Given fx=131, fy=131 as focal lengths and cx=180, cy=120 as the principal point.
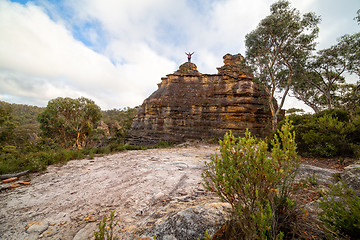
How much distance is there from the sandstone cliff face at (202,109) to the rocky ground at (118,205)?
12.9 m

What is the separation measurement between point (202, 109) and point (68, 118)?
1596 centimetres

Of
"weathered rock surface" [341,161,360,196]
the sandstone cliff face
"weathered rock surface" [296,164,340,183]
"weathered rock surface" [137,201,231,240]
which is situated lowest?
"weathered rock surface" [137,201,231,240]

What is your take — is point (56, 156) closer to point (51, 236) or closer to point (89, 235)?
point (51, 236)

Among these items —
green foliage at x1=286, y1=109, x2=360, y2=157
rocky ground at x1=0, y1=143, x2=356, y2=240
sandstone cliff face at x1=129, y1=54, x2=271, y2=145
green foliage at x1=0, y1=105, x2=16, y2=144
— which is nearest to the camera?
rocky ground at x1=0, y1=143, x2=356, y2=240

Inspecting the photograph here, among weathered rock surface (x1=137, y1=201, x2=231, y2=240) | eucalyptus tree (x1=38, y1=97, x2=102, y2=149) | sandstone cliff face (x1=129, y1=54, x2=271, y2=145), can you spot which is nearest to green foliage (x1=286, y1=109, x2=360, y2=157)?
weathered rock surface (x1=137, y1=201, x2=231, y2=240)

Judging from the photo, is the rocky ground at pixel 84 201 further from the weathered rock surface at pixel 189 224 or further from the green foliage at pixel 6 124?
the green foliage at pixel 6 124

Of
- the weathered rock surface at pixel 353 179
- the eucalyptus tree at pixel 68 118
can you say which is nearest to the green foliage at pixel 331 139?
the weathered rock surface at pixel 353 179

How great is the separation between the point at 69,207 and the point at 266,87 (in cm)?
1602

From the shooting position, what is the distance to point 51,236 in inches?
78.9

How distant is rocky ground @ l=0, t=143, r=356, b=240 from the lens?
74.9 inches

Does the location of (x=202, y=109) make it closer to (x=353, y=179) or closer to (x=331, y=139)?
(x=331, y=139)

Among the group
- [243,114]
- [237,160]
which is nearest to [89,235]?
[237,160]

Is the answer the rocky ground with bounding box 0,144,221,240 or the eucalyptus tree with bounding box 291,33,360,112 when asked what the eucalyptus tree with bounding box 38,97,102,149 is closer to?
the rocky ground with bounding box 0,144,221,240

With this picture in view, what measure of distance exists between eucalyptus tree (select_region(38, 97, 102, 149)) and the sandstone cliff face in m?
6.10
